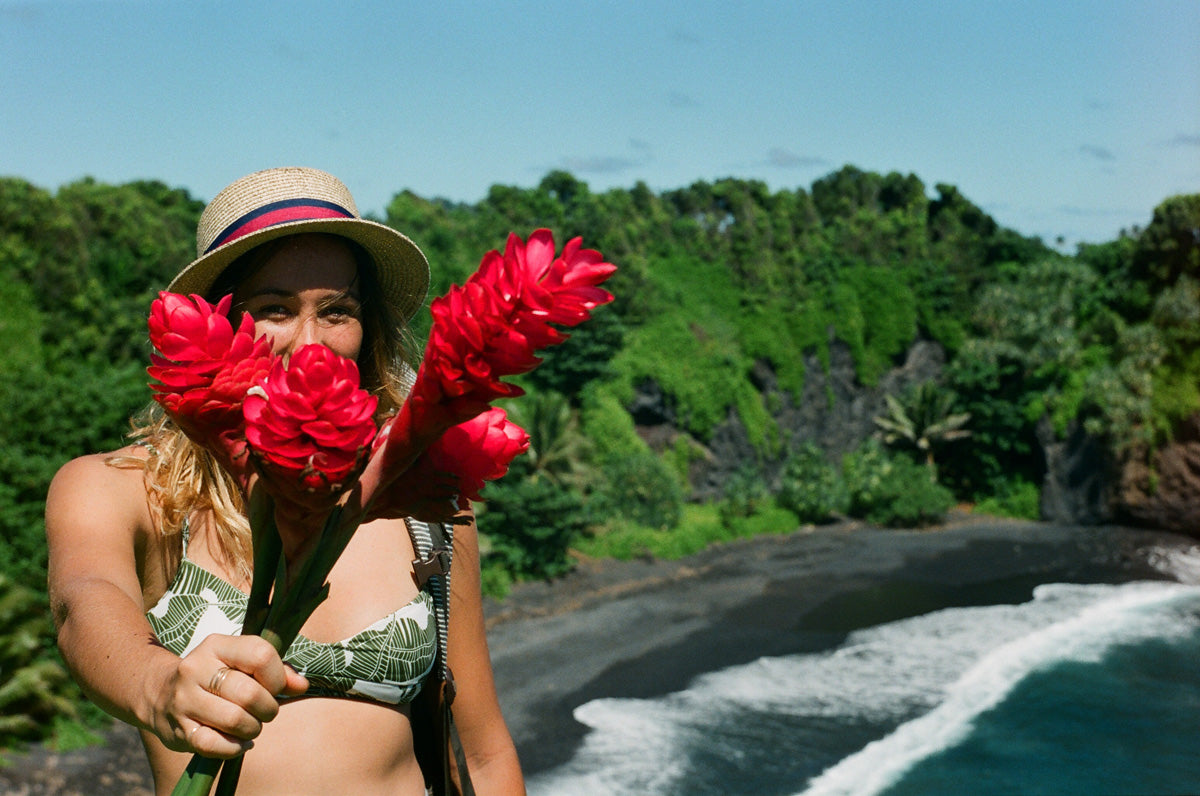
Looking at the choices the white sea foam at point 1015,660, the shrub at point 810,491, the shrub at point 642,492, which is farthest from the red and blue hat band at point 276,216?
the shrub at point 810,491

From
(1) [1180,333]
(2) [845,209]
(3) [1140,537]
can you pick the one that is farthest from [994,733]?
(2) [845,209]

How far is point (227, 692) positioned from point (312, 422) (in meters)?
0.25

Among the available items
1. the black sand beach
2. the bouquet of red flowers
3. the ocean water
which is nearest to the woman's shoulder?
the bouquet of red flowers

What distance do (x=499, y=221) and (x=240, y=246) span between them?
2565cm

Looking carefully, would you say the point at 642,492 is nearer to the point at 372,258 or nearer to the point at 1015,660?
the point at 1015,660

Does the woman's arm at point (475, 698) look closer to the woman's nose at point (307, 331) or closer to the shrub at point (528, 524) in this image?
the woman's nose at point (307, 331)

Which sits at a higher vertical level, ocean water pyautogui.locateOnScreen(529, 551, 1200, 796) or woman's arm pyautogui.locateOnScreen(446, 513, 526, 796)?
woman's arm pyautogui.locateOnScreen(446, 513, 526, 796)

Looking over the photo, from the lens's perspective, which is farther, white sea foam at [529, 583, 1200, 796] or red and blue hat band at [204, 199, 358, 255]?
white sea foam at [529, 583, 1200, 796]

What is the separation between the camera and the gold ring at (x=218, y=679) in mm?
802

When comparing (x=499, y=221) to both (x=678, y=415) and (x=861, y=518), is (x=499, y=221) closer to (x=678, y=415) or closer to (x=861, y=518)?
(x=678, y=415)

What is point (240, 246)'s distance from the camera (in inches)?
49.9

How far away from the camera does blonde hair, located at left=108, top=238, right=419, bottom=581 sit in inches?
57.3

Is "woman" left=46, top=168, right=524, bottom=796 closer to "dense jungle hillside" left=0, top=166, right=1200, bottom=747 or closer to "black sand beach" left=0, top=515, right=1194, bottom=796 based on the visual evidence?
"black sand beach" left=0, top=515, right=1194, bottom=796

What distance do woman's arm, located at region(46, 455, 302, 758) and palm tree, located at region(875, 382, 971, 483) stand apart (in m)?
27.6
